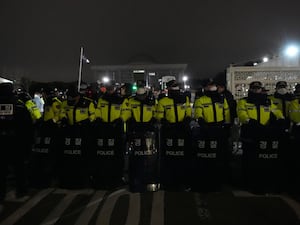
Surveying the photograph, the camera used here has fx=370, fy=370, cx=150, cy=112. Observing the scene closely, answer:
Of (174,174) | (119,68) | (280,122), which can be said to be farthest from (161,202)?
(119,68)

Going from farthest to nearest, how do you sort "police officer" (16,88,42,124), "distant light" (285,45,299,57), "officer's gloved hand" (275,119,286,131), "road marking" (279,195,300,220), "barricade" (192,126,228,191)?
"distant light" (285,45,299,57) → "police officer" (16,88,42,124) → "barricade" (192,126,228,191) → "officer's gloved hand" (275,119,286,131) → "road marking" (279,195,300,220)

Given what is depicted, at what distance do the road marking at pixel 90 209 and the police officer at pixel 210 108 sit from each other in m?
2.20

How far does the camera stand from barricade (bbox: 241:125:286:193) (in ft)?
20.7

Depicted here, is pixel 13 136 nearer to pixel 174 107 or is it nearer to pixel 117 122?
pixel 117 122

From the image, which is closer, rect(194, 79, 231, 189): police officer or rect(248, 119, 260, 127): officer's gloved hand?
rect(248, 119, 260, 127): officer's gloved hand

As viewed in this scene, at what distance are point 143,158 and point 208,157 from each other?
115 centimetres

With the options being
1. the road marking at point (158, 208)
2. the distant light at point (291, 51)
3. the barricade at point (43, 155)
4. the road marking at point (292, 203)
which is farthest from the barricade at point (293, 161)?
the distant light at point (291, 51)

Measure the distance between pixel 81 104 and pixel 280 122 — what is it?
362 cm

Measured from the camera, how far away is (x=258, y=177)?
6.39 m

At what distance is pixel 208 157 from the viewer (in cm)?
656

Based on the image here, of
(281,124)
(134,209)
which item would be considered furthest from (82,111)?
(281,124)

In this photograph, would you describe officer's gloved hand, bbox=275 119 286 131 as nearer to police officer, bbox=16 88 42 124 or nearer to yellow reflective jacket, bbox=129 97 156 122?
yellow reflective jacket, bbox=129 97 156 122

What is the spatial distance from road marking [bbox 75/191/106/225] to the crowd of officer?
120 cm

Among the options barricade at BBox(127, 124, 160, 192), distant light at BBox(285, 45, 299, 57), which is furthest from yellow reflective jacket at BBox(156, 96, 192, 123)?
distant light at BBox(285, 45, 299, 57)
